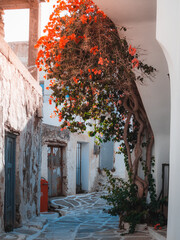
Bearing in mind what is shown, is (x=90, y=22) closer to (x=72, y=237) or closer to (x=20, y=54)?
(x=72, y=237)

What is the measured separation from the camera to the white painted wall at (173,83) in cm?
280

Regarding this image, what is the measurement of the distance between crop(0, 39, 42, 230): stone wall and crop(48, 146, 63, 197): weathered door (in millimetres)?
4283

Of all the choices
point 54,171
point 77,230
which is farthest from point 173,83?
point 54,171

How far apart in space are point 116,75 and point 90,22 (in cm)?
106

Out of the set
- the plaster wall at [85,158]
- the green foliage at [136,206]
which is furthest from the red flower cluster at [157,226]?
the plaster wall at [85,158]

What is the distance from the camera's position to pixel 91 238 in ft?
18.7

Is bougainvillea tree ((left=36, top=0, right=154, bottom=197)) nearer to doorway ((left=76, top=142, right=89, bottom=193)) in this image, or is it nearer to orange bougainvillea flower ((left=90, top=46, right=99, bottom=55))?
orange bougainvillea flower ((left=90, top=46, right=99, bottom=55))

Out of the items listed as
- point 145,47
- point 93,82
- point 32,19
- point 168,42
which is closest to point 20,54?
point 32,19

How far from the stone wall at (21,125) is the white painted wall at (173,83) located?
275 centimetres

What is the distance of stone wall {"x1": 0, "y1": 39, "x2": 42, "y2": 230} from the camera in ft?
16.8

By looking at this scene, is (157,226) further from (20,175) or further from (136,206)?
(20,175)

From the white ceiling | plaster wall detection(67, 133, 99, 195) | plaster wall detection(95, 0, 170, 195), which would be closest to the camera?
the white ceiling

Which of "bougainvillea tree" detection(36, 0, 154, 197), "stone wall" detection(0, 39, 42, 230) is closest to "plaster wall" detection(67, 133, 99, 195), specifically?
"stone wall" detection(0, 39, 42, 230)

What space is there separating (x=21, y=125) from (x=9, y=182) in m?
1.07
